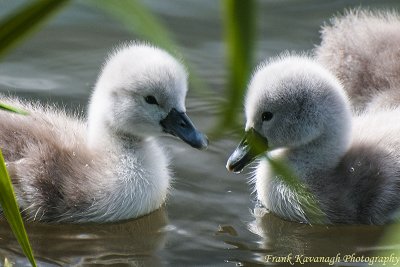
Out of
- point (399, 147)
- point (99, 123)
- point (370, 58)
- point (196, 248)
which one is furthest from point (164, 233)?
point (370, 58)

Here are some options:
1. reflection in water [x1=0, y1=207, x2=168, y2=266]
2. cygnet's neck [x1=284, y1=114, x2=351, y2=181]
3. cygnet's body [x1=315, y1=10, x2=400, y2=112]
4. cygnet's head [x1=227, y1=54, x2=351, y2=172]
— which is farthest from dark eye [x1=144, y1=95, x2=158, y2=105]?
cygnet's body [x1=315, y1=10, x2=400, y2=112]

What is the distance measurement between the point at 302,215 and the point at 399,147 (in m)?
0.59

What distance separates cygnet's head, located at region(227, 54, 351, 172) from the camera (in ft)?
13.0

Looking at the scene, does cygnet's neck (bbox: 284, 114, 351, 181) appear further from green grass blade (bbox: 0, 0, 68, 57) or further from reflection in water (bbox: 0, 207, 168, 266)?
green grass blade (bbox: 0, 0, 68, 57)

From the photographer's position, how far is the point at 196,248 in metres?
3.83

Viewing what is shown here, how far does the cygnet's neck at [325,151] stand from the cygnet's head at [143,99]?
0.50 m

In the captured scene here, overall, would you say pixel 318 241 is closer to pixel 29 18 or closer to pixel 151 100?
pixel 151 100

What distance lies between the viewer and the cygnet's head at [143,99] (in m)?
3.93

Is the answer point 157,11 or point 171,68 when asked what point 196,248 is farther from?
point 157,11

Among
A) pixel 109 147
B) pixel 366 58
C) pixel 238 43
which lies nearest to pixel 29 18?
pixel 238 43

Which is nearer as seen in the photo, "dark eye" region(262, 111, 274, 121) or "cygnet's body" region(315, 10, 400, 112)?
"dark eye" region(262, 111, 274, 121)

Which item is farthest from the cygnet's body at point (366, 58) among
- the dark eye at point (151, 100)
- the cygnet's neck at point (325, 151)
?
the dark eye at point (151, 100)

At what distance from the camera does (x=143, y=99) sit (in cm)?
398

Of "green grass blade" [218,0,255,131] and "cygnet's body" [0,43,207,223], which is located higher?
"cygnet's body" [0,43,207,223]
